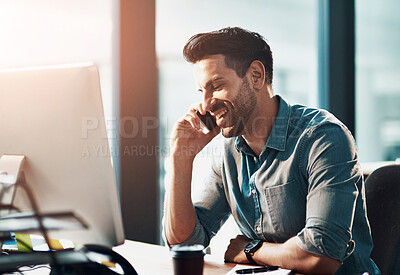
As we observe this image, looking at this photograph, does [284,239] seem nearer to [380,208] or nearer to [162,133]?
[380,208]

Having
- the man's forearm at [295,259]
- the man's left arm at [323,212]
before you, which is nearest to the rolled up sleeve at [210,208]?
the man's left arm at [323,212]

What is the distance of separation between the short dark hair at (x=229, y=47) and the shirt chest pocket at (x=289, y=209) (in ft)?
1.50

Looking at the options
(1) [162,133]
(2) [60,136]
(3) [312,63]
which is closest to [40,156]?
(2) [60,136]

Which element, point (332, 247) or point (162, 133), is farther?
point (162, 133)

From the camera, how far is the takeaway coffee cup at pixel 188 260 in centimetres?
97

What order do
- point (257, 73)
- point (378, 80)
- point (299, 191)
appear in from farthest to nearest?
1. point (378, 80)
2. point (257, 73)
3. point (299, 191)

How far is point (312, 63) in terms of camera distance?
10.7 feet

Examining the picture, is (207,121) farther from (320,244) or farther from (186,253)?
(186,253)

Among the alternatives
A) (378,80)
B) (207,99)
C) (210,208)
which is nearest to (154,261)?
(210,208)

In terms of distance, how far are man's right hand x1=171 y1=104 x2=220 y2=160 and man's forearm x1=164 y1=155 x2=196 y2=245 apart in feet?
0.10

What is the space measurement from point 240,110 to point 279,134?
178 millimetres

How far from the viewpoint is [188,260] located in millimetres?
971

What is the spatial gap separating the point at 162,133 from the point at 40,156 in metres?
1.24

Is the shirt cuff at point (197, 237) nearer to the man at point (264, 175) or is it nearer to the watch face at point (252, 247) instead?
the man at point (264, 175)
